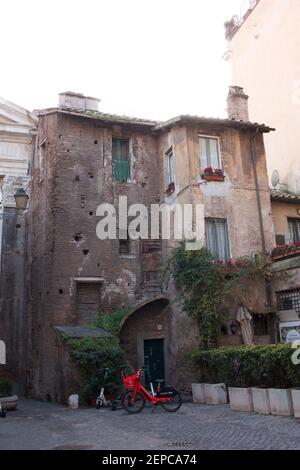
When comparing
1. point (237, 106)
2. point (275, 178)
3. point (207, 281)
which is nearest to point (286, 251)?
point (207, 281)

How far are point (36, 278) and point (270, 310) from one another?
851 centimetres

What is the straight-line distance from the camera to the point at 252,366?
1108 cm

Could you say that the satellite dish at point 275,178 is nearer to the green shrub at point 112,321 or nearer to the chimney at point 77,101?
the chimney at point 77,101

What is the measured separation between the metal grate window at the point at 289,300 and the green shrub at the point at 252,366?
3632 mm

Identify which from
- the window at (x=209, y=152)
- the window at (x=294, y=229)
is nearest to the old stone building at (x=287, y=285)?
the window at (x=294, y=229)

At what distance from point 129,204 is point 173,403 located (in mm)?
8355

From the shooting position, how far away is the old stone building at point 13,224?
18609 millimetres

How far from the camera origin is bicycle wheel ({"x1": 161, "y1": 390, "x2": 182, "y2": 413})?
1181 cm

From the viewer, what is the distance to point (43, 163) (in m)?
18.5

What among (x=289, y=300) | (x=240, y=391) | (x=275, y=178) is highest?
(x=275, y=178)

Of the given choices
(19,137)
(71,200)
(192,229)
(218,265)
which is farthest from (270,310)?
(19,137)

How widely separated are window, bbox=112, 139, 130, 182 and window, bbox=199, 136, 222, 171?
10.2ft

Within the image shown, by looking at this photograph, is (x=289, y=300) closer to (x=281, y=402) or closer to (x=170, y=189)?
(x=170, y=189)
